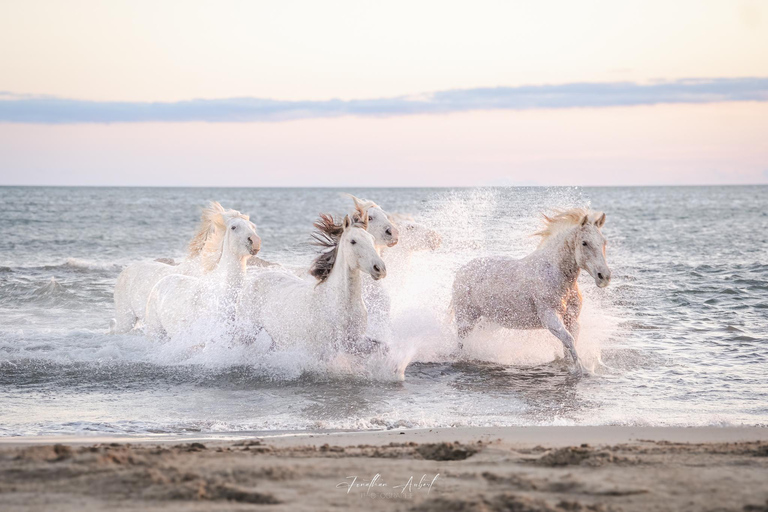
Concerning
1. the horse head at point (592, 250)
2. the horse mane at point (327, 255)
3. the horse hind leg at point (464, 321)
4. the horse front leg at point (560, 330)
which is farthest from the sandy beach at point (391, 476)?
the horse hind leg at point (464, 321)

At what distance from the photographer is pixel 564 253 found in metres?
8.04

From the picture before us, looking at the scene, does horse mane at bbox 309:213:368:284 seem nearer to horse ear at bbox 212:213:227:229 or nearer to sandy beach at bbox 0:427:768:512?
horse ear at bbox 212:213:227:229

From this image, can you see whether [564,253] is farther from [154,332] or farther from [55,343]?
[55,343]

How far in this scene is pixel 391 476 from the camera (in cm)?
381

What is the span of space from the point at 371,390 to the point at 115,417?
2.18 m

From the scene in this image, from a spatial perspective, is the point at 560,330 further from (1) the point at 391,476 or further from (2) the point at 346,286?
(1) the point at 391,476

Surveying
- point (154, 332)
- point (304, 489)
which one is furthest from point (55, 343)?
point (304, 489)

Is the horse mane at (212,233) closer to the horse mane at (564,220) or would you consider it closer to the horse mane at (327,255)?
the horse mane at (327,255)

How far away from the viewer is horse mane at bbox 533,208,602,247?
26.3 ft

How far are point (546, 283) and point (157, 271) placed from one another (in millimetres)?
5024

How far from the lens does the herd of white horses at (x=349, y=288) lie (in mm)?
7336

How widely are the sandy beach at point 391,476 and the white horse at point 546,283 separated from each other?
10.2 feet

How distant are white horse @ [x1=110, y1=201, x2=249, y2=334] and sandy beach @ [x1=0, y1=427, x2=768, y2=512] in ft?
15.1

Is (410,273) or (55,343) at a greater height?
(410,273)
